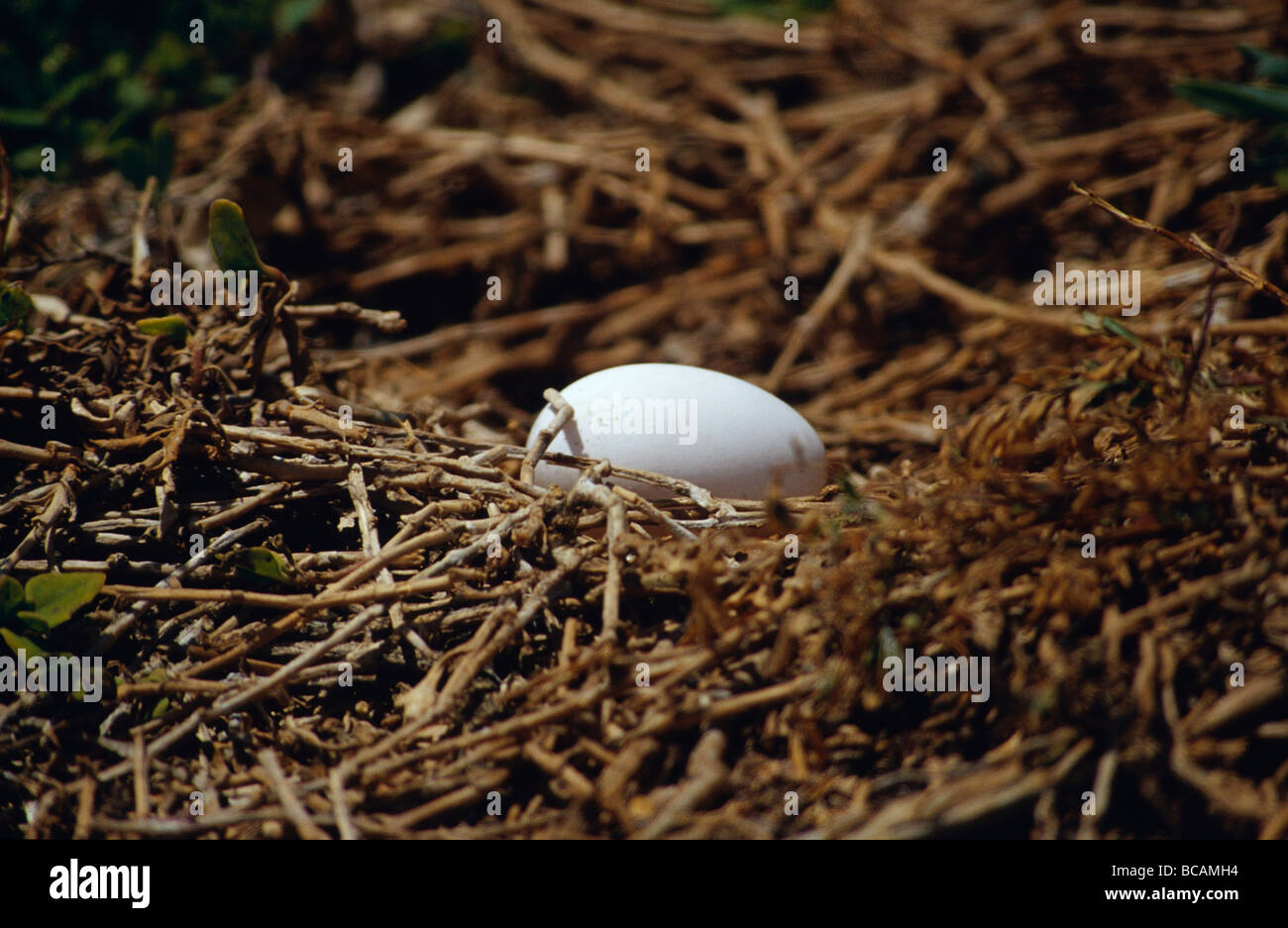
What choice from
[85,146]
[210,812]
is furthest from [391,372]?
[210,812]

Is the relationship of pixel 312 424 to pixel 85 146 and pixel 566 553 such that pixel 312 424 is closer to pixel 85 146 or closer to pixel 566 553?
pixel 566 553

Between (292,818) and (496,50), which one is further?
(496,50)

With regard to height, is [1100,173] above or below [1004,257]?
above

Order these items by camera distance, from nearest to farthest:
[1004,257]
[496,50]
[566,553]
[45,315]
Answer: [566,553], [45,315], [1004,257], [496,50]

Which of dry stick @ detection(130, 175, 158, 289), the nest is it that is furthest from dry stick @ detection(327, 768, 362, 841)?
dry stick @ detection(130, 175, 158, 289)

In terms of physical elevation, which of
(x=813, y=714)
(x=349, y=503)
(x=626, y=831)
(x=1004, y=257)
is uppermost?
(x=1004, y=257)

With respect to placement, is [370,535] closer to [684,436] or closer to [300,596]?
[300,596]

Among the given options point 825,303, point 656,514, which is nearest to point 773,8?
point 825,303
